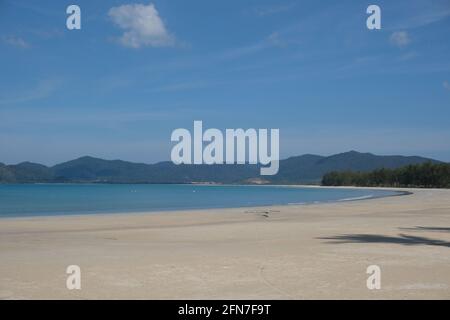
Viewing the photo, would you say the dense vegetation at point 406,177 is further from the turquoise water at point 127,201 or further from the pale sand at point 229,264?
the pale sand at point 229,264

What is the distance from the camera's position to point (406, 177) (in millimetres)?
143000

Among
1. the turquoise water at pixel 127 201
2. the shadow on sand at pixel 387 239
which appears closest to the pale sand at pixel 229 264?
the shadow on sand at pixel 387 239

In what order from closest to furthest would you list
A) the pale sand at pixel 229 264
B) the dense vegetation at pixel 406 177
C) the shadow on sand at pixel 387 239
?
the pale sand at pixel 229 264
the shadow on sand at pixel 387 239
the dense vegetation at pixel 406 177

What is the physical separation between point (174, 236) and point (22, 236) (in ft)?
18.3

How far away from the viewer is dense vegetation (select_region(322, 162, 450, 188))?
127125 millimetres

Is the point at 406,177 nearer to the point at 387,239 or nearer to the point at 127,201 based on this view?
the point at 127,201

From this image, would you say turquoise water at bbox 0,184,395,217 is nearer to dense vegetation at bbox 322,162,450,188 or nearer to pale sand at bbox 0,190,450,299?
pale sand at bbox 0,190,450,299

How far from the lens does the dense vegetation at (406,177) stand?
127 m

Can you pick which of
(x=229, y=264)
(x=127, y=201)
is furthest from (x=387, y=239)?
(x=127, y=201)
